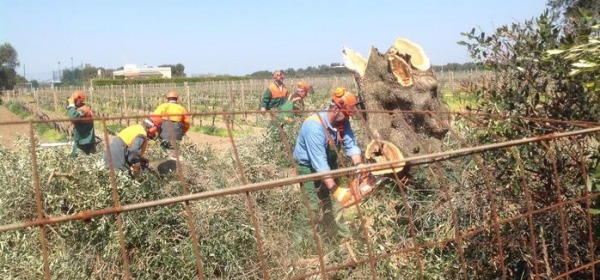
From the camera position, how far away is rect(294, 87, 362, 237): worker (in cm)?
429

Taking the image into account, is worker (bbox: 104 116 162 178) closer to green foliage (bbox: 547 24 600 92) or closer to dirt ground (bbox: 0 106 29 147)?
dirt ground (bbox: 0 106 29 147)

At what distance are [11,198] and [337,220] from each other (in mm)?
2380

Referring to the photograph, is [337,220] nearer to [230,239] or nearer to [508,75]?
[230,239]

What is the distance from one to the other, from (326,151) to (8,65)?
255 feet

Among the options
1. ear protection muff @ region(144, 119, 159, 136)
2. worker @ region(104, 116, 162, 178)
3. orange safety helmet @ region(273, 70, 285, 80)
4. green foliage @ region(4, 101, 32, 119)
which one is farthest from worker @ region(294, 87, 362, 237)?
green foliage @ region(4, 101, 32, 119)

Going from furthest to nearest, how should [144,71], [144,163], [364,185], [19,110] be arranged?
1. [144,71]
2. [19,110]
3. [144,163]
4. [364,185]

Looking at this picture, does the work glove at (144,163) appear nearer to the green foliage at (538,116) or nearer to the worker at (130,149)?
the worker at (130,149)

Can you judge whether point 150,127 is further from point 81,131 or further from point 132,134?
point 81,131

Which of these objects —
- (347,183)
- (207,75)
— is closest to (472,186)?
(347,183)

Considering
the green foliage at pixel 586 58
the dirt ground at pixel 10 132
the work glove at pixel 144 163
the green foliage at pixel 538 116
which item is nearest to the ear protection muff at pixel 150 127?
the work glove at pixel 144 163

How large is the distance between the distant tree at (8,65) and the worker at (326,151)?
2804 inches

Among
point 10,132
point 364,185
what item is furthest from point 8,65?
point 364,185

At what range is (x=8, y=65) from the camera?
240ft

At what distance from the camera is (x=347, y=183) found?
5.08 metres
